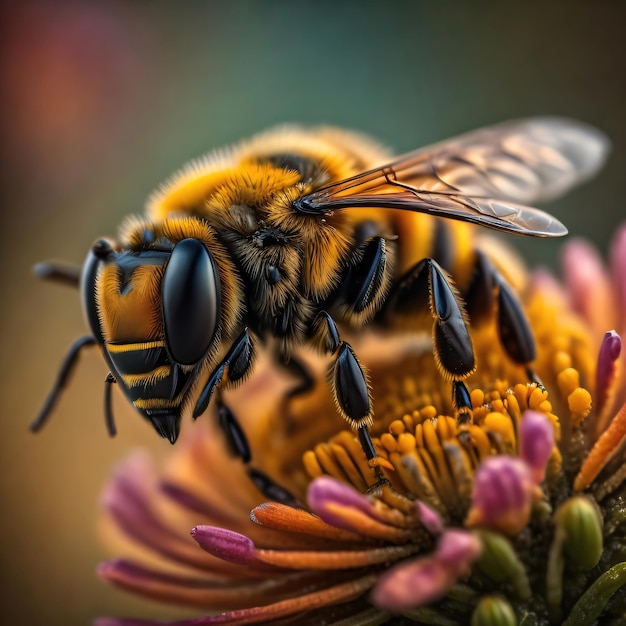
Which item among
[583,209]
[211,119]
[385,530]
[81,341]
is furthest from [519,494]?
[211,119]

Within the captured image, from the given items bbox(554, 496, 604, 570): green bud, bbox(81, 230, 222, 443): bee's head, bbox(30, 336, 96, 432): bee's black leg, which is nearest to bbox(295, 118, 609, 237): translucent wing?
bbox(81, 230, 222, 443): bee's head

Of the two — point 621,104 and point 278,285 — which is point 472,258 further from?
point 621,104

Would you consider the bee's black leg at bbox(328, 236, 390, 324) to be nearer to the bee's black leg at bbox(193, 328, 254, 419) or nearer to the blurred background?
the bee's black leg at bbox(193, 328, 254, 419)

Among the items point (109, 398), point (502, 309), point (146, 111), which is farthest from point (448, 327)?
point (146, 111)

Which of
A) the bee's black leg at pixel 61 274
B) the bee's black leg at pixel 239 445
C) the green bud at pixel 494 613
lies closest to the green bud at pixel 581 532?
the green bud at pixel 494 613

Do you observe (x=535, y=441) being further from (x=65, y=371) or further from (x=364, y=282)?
(x=65, y=371)
